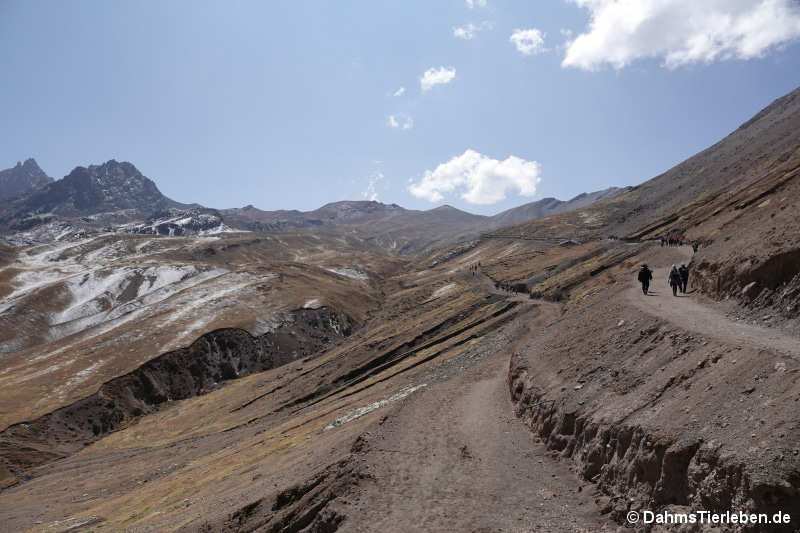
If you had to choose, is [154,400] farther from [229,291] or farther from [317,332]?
[229,291]

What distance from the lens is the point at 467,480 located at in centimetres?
1823

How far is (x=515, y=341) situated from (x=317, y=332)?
7500 cm

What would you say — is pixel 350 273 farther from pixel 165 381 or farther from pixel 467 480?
pixel 467 480

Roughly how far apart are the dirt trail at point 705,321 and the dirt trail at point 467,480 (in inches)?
287

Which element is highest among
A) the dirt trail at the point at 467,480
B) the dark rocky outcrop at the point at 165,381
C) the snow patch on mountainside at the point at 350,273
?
the snow patch on mountainside at the point at 350,273

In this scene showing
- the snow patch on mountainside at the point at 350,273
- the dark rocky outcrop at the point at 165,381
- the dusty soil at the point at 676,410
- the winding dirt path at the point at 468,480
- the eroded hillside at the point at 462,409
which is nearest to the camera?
the dusty soil at the point at 676,410

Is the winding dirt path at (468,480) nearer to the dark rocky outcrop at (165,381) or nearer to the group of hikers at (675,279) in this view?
the group of hikers at (675,279)

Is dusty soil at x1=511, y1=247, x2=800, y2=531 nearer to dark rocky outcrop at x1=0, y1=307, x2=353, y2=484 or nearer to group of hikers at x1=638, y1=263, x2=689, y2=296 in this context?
group of hikers at x1=638, y1=263, x2=689, y2=296

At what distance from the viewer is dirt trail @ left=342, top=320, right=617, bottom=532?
48.7 ft

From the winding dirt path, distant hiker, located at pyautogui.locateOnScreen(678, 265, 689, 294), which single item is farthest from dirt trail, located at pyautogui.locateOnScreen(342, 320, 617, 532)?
distant hiker, located at pyautogui.locateOnScreen(678, 265, 689, 294)

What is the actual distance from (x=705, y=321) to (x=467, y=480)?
12375 millimetres

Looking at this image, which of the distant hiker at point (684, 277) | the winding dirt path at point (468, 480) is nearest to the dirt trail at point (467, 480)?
the winding dirt path at point (468, 480)

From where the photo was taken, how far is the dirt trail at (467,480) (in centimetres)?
1484

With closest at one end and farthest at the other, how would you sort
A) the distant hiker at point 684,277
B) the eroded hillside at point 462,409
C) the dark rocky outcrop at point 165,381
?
the eroded hillside at point 462,409, the distant hiker at point 684,277, the dark rocky outcrop at point 165,381
